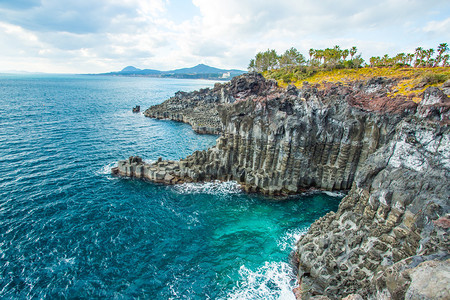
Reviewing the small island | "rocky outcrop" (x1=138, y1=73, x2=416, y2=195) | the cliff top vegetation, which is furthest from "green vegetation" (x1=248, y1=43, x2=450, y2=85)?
"rocky outcrop" (x1=138, y1=73, x2=416, y2=195)

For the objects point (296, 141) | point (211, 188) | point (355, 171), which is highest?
point (296, 141)

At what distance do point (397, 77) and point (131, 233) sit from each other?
9484cm

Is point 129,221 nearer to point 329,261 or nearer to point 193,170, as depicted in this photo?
point 193,170

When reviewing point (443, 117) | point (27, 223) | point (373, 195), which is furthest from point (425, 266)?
point (27, 223)

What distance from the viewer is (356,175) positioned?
29.3 m

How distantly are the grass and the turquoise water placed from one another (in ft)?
150

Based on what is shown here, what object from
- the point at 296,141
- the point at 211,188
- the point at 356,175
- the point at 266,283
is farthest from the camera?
the point at 211,188

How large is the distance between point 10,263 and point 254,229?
2755 cm

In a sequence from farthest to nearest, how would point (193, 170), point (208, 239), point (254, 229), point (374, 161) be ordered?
1. point (193, 170)
2. point (254, 229)
3. point (208, 239)
4. point (374, 161)

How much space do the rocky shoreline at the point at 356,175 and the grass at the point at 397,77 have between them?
23781 millimetres

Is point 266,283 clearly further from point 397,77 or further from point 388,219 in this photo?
point 397,77

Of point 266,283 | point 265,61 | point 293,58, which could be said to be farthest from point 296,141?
point 265,61

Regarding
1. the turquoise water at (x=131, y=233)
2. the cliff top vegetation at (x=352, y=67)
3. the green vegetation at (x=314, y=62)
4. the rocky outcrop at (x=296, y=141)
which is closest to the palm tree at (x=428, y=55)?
the cliff top vegetation at (x=352, y=67)

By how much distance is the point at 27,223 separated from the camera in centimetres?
3100
